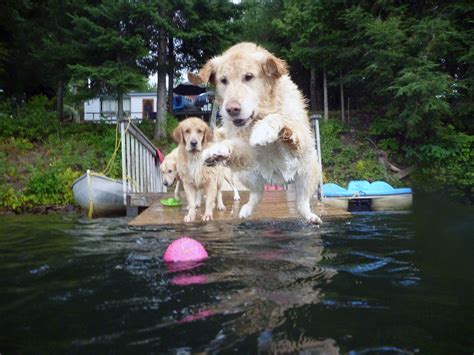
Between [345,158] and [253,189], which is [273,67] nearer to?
[253,189]

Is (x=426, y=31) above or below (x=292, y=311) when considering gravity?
above

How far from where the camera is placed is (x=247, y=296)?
261 centimetres

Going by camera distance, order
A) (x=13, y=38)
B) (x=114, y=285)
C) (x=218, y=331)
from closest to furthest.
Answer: (x=218, y=331) < (x=114, y=285) < (x=13, y=38)

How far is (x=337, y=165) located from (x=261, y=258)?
38.6 feet

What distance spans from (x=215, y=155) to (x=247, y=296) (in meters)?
1.15

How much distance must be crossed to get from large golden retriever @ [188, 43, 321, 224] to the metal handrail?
4.32 metres

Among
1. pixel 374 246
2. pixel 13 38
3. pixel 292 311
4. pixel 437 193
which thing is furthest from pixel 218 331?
pixel 13 38

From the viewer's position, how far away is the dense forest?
13.2 m

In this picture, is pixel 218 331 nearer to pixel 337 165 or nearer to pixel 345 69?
pixel 337 165

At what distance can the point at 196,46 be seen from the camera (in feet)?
48.9

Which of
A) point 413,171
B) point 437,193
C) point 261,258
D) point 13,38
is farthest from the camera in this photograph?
point 13,38

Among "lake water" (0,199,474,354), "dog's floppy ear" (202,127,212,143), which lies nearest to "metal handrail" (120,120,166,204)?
"dog's floppy ear" (202,127,212,143)

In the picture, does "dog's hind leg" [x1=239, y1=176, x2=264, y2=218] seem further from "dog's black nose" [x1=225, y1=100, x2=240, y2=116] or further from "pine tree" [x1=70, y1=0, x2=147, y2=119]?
"pine tree" [x1=70, y1=0, x2=147, y2=119]

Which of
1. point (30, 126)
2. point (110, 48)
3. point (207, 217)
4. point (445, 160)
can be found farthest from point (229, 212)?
point (30, 126)
